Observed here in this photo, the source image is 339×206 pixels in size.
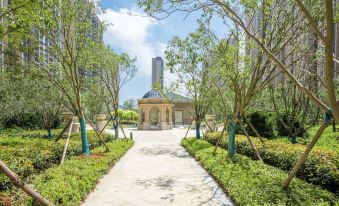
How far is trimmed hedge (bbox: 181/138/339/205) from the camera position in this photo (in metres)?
6.05

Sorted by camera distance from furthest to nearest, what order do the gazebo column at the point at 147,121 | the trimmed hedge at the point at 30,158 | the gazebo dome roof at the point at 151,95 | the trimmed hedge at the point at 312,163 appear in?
the gazebo dome roof at the point at 151,95, the gazebo column at the point at 147,121, the trimmed hedge at the point at 30,158, the trimmed hedge at the point at 312,163

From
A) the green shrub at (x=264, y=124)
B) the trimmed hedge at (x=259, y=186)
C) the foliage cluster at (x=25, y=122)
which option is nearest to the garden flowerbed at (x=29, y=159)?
the trimmed hedge at (x=259, y=186)

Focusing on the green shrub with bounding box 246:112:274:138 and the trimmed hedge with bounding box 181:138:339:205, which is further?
the green shrub with bounding box 246:112:274:138

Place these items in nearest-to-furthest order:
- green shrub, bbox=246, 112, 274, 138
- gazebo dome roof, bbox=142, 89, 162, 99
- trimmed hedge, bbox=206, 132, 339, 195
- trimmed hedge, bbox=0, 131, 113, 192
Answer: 1. trimmed hedge, bbox=206, 132, 339, 195
2. trimmed hedge, bbox=0, 131, 113, 192
3. green shrub, bbox=246, 112, 274, 138
4. gazebo dome roof, bbox=142, 89, 162, 99

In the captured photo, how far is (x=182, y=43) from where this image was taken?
18500 mm

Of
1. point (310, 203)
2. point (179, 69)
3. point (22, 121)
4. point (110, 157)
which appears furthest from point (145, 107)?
point (310, 203)

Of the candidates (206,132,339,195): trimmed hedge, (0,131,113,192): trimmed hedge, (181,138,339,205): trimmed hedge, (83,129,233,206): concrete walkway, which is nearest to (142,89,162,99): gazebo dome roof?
(0,131,113,192): trimmed hedge

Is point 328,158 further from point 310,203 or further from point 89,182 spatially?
point 89,182

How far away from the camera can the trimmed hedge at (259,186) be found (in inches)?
238

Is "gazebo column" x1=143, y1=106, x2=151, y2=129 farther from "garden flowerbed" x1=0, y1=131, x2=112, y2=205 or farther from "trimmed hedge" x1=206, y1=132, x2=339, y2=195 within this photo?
"trimmed hedge" x1=206, y1=132, x2=339, y2=195

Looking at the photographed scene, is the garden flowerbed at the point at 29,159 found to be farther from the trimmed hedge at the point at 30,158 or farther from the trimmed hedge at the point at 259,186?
the trimmed hedge at the point at 259,186

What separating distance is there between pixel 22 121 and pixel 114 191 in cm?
2525

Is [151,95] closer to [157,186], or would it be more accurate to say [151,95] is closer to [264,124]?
[264,124]

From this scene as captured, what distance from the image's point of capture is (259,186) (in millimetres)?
7086
